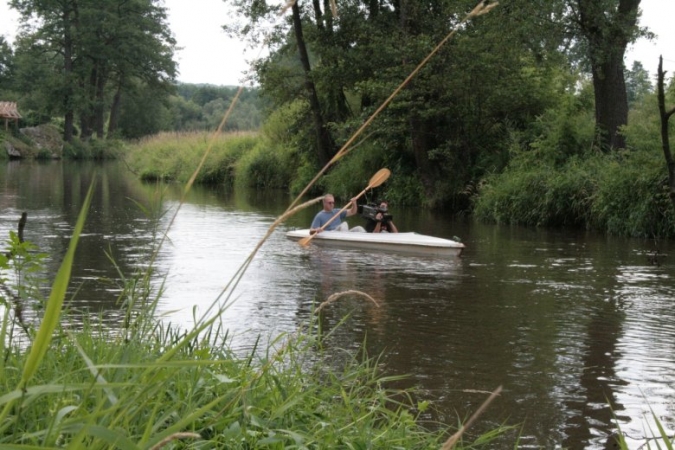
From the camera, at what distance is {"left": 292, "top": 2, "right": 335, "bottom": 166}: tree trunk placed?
26.6 meters

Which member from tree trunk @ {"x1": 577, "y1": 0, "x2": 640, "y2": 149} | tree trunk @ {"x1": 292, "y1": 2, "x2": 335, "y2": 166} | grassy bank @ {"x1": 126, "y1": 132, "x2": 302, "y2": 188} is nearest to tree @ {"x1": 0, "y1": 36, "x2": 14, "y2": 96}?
grassy bank @ {"x1": 126, "y1": 132, "x2": 302, "y2": 188}

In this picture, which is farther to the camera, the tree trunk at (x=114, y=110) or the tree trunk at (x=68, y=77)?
the tree trunk at (x=114, y=110)

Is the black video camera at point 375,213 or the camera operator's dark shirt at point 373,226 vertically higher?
the black video camera at point 375,213

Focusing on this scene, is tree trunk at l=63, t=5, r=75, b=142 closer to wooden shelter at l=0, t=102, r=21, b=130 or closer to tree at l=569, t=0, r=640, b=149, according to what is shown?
wooden shelter at l=0, t=102, r=21, b=130

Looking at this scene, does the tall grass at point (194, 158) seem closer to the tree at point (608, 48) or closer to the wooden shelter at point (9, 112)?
the tree at point (608, 48)

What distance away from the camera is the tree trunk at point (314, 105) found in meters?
26.6

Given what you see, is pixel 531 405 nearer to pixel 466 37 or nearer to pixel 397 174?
pixel 466 37

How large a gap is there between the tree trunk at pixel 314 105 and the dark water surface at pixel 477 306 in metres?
8.23

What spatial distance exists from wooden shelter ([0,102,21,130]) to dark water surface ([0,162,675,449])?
4152cm

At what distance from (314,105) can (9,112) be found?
122 feet

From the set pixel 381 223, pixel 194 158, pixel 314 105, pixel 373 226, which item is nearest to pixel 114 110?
pixel 194 158

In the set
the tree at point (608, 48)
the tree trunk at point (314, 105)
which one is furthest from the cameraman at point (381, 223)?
the tree trunk at point (314, 105)

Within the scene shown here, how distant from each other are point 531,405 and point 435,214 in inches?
632

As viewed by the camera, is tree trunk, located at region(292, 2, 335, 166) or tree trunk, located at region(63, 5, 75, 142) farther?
tree trunk, located at region(63, 5, 75, 142)
